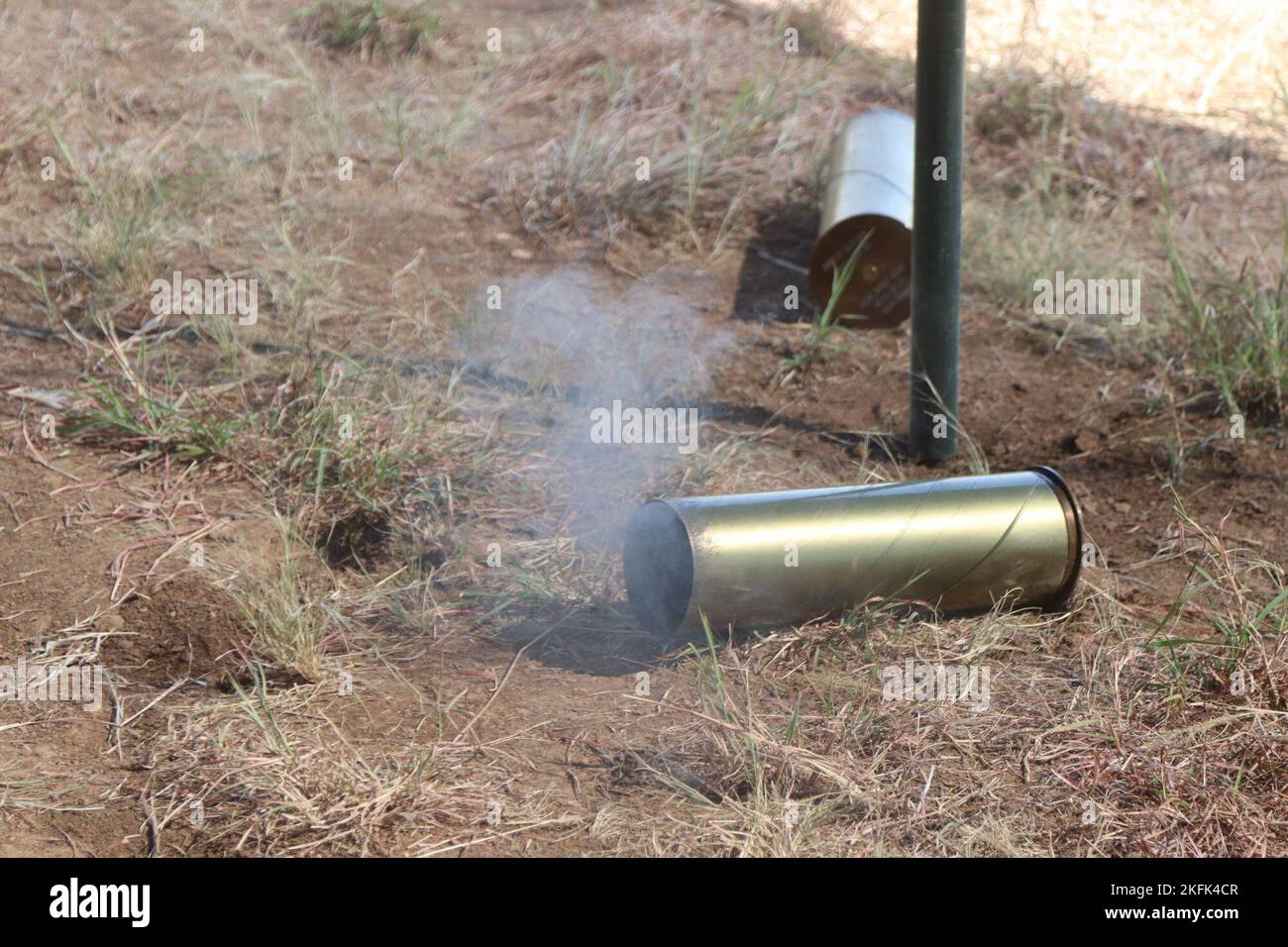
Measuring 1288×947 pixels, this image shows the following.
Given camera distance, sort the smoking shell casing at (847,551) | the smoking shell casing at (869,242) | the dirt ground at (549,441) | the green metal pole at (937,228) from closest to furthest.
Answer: the dirt ground at (549,441) → the smoking shell casing at (847,551) → the green metal pole at (937,228) → the smoking shell casing at (869,242)

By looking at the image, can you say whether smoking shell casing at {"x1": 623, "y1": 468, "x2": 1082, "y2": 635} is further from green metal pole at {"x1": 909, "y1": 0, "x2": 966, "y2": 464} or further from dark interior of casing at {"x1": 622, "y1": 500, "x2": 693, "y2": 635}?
green metal pole at {"x1": 909, "y1": 0, "x2": 966, "y2": 464}

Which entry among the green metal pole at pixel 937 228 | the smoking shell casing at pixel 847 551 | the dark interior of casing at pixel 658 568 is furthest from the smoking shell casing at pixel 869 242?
the dark interior of casing at pixel 658 568

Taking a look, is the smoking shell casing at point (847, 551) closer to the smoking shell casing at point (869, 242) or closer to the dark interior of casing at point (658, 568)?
the dark interior of casing at point (658, 568)

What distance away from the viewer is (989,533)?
3.31 metres

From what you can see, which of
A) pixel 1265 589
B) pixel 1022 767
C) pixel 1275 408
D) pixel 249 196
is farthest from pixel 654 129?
pixel 1022 767

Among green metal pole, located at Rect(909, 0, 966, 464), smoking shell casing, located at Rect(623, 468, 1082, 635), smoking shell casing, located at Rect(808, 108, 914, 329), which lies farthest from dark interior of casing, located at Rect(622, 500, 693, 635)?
smoking shell casing, located at Rect(808, 108, 914, 329)

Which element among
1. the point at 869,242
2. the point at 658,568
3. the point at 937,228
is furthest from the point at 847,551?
the point at 869,242

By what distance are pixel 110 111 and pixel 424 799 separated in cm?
414

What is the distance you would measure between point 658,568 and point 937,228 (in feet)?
4.76

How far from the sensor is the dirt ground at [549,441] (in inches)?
109

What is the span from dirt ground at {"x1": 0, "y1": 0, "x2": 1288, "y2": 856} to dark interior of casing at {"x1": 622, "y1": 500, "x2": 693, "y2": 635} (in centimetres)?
8

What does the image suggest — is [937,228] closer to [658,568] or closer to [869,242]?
[869,242]

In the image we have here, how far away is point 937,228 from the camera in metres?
3.96

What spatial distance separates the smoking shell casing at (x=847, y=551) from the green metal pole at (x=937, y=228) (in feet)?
2.42
